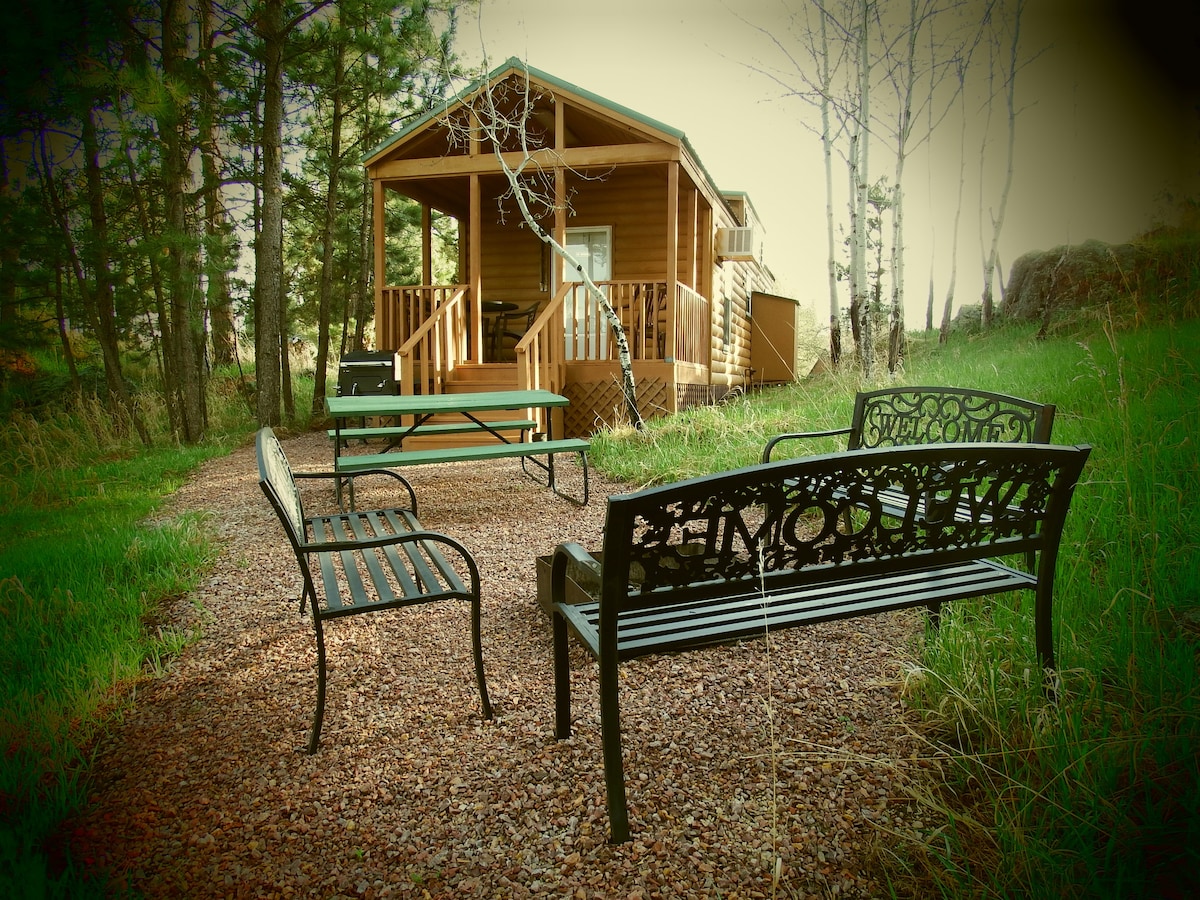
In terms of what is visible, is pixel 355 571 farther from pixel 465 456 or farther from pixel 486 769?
pixel 465 456

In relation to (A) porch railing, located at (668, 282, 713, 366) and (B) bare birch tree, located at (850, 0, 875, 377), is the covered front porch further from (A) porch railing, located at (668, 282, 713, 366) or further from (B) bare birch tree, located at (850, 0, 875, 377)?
(B) bare birch tree, located at (850, 0, 875, 377)

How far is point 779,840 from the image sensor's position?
164cm

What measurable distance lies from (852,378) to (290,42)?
832 centimetres

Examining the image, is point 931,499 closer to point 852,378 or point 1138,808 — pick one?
point 1138,808

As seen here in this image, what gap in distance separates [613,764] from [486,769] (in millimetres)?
547

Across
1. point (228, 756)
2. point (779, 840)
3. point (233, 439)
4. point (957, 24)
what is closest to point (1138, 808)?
point (779, 840)

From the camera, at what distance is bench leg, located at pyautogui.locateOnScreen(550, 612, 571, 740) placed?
2.08 m

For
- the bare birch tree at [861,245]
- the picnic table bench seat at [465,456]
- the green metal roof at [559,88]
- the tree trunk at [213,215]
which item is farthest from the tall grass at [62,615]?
the bare birch tree at [861,245]

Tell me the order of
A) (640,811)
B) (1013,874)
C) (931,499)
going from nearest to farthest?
(1013,874), (640,811), (931,499)

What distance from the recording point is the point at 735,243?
11953 mm

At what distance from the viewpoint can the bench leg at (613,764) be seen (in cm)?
160

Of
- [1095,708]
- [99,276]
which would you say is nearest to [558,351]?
[99,276]

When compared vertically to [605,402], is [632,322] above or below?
above

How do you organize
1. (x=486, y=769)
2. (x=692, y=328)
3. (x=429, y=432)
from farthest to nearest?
(x=692, y=328) → (x=429, y=432) → (x=486, y=769)
